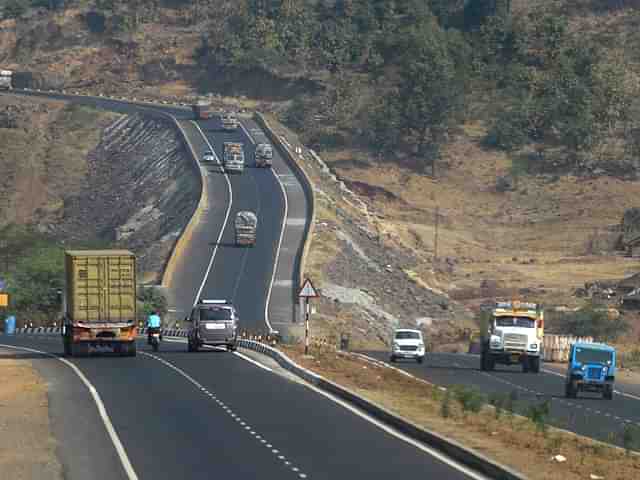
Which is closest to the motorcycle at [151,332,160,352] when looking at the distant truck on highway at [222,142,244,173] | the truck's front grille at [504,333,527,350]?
the truck's front grille at [504,333,527,350]

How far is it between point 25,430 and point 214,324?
22.4m

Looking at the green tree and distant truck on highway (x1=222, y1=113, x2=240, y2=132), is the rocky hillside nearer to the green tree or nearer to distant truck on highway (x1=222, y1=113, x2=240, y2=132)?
distant truck on highway (x1=222, y1=113, x2=240, y2=132)

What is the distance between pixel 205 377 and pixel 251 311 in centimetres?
Result: 3741

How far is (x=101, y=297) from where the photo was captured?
161ft

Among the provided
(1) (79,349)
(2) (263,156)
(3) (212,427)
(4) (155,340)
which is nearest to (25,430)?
(3) (212,427)

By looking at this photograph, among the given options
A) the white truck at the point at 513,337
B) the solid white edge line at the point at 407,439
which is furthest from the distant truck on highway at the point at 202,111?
the solid white edge line at the point at 407,439

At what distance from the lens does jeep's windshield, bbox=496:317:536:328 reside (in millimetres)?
54875

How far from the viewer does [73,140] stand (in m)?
149

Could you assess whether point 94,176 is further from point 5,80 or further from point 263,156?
point 5,80

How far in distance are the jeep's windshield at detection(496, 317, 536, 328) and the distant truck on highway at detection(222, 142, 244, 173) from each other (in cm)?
6580

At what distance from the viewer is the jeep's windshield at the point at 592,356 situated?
45375 millimetres

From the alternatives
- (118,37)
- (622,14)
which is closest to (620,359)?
(622,14)

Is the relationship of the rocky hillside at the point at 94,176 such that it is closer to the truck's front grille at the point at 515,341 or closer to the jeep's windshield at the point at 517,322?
the jeep's windshield at the point at 517,322

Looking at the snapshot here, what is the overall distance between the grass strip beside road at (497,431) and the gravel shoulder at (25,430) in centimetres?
736
